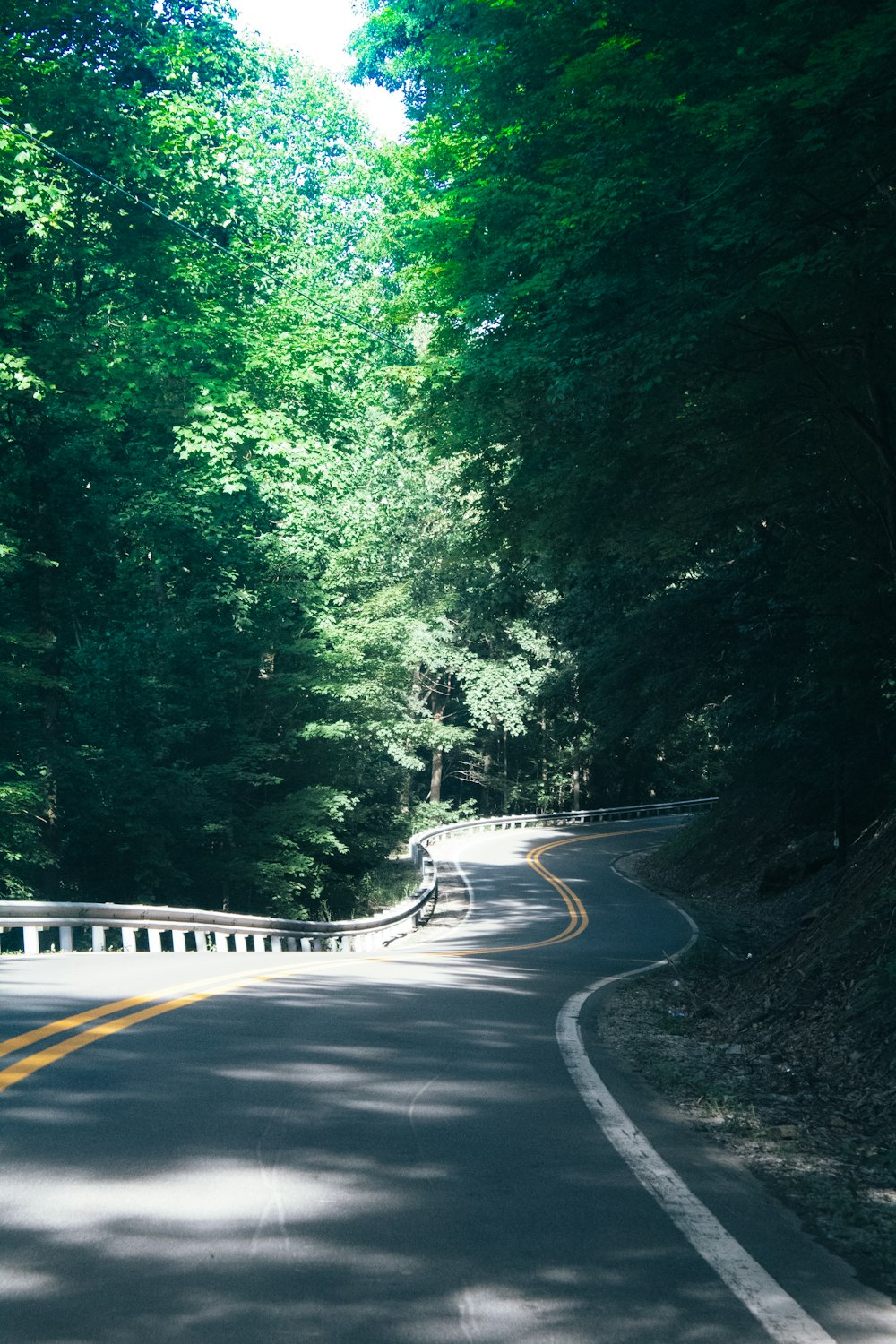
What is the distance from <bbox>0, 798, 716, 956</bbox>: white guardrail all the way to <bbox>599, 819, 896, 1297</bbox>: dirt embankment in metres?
7.03

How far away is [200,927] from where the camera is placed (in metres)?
18.2

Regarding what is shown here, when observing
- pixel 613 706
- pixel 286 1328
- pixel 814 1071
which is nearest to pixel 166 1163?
pixel 286 1328

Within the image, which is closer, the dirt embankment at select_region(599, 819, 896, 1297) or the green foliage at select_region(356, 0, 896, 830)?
the dirt embankment at select_region(599, 819, 896, 1297)

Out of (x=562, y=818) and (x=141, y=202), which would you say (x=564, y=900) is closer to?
(x=141, y=202)

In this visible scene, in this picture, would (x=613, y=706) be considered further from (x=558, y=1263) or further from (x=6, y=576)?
(x=558, y=1263)

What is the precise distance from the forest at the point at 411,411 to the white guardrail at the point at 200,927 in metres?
2.67

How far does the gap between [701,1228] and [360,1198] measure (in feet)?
4.41

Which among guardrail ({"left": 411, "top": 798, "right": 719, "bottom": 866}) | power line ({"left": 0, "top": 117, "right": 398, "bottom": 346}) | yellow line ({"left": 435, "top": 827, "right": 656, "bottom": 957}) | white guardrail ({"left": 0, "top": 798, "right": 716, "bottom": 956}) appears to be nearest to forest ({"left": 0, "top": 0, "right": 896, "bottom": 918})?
power line ({"left": 0, "top": 117, "right": 398, "bottom": 346})

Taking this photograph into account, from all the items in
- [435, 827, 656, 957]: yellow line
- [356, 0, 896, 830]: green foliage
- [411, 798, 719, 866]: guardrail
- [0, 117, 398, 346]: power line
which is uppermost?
[0, 117, 398, 346]: power line

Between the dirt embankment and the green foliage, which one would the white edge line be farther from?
the green foliage

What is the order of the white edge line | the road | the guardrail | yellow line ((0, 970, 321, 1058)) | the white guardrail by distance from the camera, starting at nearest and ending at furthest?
the road
the white edge line
yellow line ((0, 970, 321, 1058))
the white guardrail
the guardrail

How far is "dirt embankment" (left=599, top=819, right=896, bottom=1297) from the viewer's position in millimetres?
5215

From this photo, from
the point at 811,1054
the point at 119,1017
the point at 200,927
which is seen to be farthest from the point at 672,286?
the point at 200,927

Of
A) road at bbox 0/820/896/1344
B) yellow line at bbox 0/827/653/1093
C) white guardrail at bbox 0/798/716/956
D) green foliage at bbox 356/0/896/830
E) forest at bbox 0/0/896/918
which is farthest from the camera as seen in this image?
white guardrail at bbox 0/798/716/956
